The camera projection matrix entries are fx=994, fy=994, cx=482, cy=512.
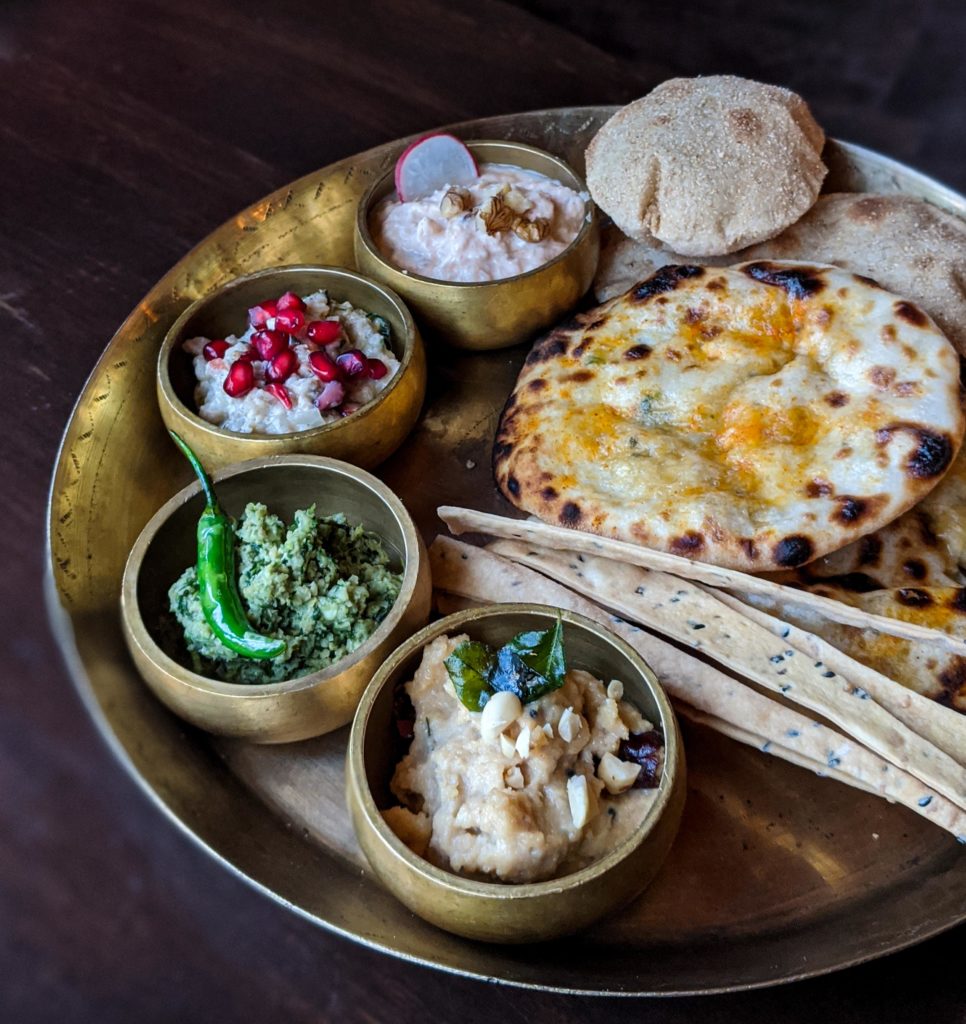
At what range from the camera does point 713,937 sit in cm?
213

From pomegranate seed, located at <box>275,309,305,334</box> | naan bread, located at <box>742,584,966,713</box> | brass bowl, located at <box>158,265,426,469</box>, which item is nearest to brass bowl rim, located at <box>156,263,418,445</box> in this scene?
brass bowl, located at <box>158,265,426,469</box>

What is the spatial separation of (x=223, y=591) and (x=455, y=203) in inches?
59.8

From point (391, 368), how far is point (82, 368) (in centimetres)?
115

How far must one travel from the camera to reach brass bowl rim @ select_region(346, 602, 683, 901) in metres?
1.86

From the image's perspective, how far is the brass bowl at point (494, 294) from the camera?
3041mm

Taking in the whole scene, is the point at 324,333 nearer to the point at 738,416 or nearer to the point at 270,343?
the point at 270,343

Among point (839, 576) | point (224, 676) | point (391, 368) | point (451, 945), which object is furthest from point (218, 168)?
point (451, 945)

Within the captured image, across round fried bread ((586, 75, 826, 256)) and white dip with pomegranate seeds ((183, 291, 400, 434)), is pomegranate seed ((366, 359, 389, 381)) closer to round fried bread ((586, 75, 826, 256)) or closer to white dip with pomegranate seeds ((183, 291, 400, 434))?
white dip with pomegranate seeds ((183, 291, 400, 434))

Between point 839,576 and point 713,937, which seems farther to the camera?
point 839,576

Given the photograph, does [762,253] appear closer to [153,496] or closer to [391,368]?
[391,368]

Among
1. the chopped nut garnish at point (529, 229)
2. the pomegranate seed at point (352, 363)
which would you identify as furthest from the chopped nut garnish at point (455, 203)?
the pomegranate seed at point (352, 363)

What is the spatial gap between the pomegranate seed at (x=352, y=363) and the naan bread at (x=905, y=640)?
1.31 metres

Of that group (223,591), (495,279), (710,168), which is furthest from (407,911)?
(710,168)

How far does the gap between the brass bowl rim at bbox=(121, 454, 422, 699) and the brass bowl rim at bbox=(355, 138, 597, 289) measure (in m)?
0.73
